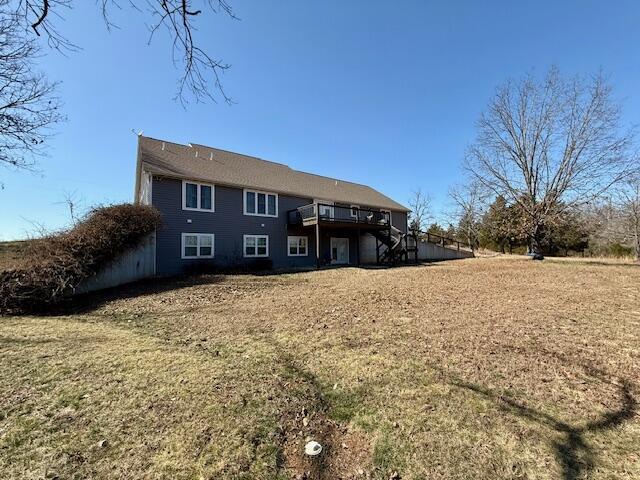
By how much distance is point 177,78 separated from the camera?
392 cm

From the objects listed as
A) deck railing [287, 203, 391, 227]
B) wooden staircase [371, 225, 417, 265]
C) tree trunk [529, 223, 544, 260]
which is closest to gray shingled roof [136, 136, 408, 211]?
deck railing [287, 203, 391, 227]

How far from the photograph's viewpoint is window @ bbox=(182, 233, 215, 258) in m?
15.5

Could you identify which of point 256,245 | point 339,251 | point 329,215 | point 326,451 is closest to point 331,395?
point 326,451

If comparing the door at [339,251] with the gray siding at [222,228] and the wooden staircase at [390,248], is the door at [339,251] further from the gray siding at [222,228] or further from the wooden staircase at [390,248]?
the wooden staircase at [390,248]

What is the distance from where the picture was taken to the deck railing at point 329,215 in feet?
60.7

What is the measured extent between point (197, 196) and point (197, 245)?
2576mm

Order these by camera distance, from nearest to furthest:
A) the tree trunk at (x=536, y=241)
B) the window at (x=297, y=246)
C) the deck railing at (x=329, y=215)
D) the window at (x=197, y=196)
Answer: the window at (x=197, y=196) < the deck railing at (x=329, y=215) < the tree trunk at (x=536, y=241) < the window at (x=297, y=246)

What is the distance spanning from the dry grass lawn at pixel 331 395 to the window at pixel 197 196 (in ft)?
→ 31.6

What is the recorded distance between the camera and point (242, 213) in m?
17.8

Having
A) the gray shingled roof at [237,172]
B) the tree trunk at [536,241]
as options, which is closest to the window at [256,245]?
the gray shingled roof at [237,172]

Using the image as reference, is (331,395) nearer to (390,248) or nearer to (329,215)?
(329,215)

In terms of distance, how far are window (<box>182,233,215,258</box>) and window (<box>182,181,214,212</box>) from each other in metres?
1.41

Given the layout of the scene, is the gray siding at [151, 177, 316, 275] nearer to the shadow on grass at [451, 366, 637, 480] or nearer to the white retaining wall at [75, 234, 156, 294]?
the white retaining wall at [75, 234, 156, 294]

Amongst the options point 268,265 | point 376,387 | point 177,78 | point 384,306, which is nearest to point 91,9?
point 177,78
